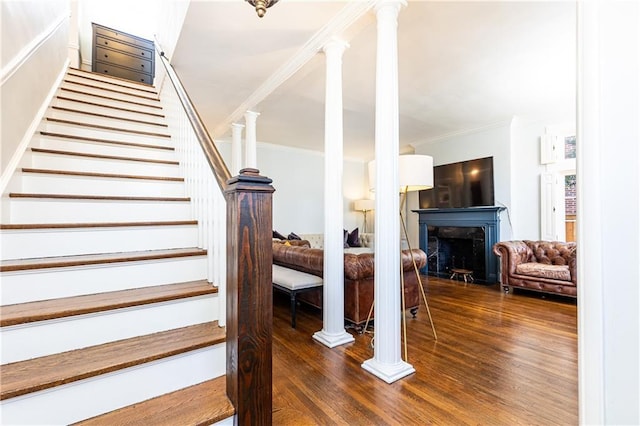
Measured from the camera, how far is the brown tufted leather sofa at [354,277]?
9.84 ft

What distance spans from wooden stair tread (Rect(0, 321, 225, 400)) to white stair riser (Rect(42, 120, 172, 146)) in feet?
6.76

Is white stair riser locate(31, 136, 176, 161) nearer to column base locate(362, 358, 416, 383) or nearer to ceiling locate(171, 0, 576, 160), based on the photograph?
ceiling locate(171, 0, 576, 160)

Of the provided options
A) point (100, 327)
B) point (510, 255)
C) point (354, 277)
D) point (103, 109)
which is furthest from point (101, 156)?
point (510, 255)

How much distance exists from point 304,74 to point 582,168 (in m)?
3.03

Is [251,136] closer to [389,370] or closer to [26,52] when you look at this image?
[26,52]

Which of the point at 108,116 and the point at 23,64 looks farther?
the point at 108,116

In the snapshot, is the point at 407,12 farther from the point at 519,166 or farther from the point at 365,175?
the point at 365,175

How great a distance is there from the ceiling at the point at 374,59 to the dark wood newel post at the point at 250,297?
1908mm

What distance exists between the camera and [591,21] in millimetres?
676

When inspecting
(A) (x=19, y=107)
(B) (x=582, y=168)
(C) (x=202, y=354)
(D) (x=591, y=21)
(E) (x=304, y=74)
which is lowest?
(C) (x=202, y=354)

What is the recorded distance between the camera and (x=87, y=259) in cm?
157

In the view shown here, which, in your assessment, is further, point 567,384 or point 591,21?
point 567,384

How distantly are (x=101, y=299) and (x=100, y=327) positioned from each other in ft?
0.47

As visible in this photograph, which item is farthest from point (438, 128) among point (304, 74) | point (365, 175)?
point (304, 74)
